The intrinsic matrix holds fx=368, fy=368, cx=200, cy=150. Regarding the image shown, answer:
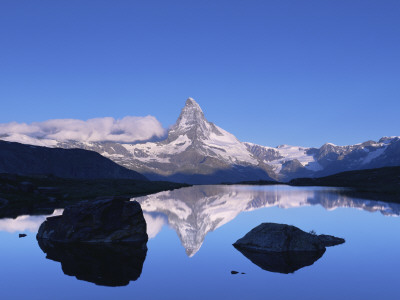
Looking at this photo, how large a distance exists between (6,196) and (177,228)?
220 feet

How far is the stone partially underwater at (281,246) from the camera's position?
119ft

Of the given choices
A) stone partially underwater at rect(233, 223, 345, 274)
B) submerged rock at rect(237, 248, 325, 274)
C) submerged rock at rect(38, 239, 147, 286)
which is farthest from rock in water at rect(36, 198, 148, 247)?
submerged rock at rect(237, 248, 325, 274)

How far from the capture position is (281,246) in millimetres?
40531

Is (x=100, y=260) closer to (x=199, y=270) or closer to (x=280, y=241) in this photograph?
(x=199, y=270)

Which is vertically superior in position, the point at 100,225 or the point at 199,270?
the point at 100,225

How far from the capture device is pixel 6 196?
339 feet

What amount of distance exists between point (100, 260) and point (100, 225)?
12.2 m

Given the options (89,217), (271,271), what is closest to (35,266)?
(89,217)

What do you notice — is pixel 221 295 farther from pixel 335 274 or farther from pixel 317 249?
pixel 317 249

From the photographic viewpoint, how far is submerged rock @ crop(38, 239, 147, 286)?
31.3 m

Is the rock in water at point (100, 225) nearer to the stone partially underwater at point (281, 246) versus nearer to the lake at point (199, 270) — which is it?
the lake at point (199, 270)

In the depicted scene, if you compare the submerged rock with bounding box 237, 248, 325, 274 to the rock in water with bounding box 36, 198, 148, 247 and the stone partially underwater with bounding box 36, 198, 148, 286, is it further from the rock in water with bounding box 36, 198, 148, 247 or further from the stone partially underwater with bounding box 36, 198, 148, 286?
the rock in water with bounding box 36, 198, 148, 247

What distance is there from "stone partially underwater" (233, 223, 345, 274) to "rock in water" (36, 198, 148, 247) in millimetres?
14205

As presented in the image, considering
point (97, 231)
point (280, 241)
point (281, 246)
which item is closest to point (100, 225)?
point (97, 231)
